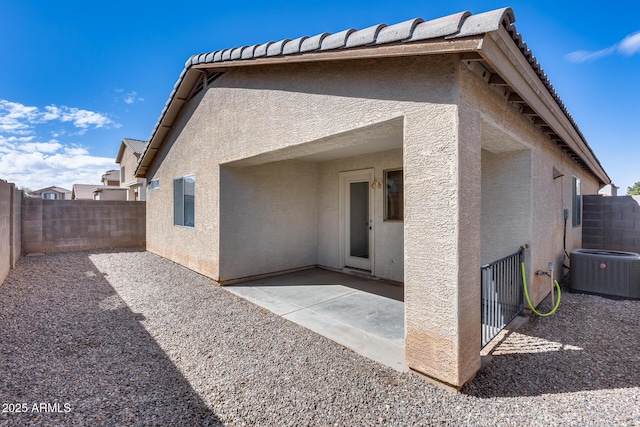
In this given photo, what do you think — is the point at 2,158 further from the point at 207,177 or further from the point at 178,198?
the point at 207,177

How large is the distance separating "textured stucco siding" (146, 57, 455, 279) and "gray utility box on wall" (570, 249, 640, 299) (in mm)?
5794

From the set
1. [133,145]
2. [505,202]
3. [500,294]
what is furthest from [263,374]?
[133,145]

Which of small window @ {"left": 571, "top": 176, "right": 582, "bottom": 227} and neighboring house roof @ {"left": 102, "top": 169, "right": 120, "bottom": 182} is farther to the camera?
neighboring house roof @ {"left": 102, "top": 169, "right": 120, "bottom": 182}

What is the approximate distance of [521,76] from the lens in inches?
134

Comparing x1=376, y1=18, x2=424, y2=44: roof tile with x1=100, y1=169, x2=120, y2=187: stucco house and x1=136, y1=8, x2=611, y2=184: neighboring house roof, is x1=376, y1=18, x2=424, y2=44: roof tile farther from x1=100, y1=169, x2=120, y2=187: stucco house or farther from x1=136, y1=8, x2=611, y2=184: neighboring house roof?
x1=100, y1=169, x2=120, y2=187: stucco house

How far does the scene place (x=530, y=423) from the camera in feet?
8.02

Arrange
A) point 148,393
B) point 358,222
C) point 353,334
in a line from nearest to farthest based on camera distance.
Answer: point 148,393, point 353,334, point 358,222

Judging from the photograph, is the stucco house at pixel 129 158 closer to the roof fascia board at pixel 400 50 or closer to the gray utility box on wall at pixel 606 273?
the roof fascia board at pixel 400 50

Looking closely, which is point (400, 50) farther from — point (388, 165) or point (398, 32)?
point (388, 165)

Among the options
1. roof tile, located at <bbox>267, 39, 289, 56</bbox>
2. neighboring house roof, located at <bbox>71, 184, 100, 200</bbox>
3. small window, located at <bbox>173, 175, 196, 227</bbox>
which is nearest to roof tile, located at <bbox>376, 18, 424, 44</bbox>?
roof tile, located at <bbox>267, 39, 289, 56</bbox>

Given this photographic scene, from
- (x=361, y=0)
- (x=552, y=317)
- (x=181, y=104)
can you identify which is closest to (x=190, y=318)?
(x=552, y=317)

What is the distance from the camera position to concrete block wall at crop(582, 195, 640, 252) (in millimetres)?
8844

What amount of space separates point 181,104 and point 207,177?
3197 millimetres

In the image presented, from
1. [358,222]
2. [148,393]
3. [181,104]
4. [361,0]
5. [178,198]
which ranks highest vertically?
[361,0]
